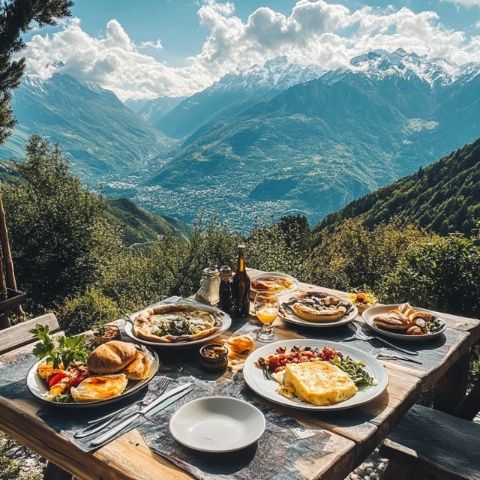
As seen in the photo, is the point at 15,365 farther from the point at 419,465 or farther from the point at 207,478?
the point at 419,465

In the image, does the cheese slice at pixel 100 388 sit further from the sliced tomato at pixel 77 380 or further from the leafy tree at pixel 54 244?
the leafy tree at pixel 54 244

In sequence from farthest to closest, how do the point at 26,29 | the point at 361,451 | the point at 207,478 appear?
the point at 26,29
the point at 361,451
the point at 207,478

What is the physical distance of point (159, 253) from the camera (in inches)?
579

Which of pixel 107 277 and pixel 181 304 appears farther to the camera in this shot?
pixel 107 277

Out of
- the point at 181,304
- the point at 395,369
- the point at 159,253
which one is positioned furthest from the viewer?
the point at 159,253

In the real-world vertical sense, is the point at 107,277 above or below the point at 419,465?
below

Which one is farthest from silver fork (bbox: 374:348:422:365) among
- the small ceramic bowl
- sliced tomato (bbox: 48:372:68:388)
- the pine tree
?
the pine tree

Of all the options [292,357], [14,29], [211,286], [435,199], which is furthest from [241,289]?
[435,199]

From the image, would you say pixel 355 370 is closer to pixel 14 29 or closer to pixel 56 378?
pixel 56 378

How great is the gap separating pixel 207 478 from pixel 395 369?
1.65 meters

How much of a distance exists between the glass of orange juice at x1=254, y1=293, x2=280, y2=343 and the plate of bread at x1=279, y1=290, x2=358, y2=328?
0.72 feet

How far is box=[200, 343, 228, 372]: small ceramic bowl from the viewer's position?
298 cm

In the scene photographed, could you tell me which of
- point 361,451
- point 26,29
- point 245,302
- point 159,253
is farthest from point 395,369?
point 159,253

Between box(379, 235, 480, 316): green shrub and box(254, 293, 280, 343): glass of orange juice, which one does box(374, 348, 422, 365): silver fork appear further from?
box(379, 235, 480, 316): green shrub
